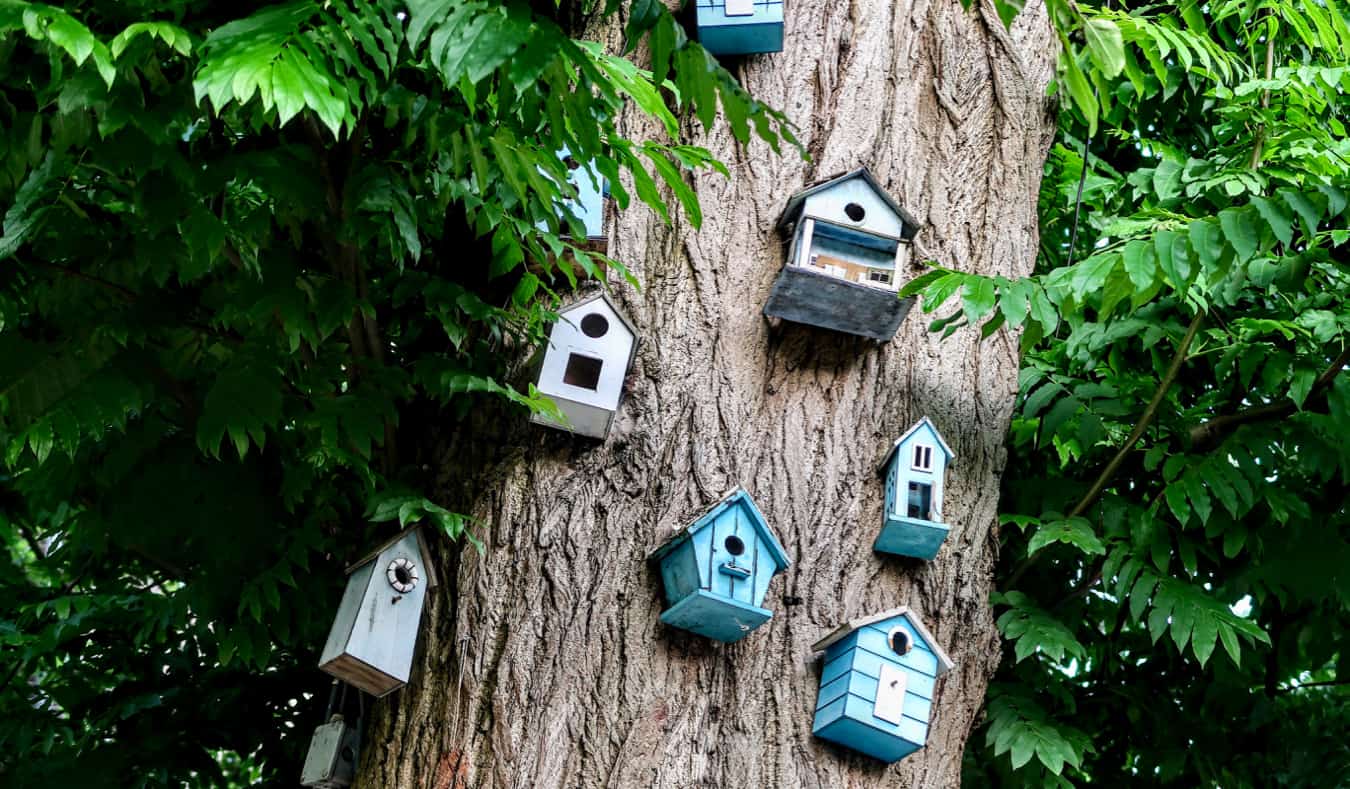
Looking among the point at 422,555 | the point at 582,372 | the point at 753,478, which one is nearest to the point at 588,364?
the point at 582,372

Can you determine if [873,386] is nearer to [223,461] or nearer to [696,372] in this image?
[696,372]

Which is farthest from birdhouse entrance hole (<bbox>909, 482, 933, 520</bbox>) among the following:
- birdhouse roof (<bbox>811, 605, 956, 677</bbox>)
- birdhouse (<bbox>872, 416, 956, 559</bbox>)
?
birdhouse roof (<bbox>811, 605, 956, 677</bbox>)

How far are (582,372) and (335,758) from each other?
1095 mm

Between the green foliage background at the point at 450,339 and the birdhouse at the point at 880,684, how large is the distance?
1.45 feet

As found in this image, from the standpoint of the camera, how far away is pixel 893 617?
3059 millimetres

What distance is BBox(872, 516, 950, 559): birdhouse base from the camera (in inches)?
122

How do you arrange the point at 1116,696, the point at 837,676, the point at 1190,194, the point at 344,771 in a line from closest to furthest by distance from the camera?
1. the point at 837,676
2. the point at 344,771
3. the point at 1190,194
4. the point at 1116,696

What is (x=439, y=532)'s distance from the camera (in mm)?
3148

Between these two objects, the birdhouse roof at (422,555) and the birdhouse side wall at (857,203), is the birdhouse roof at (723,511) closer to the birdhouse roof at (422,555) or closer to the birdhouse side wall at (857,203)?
the birdhouse roof at (422,555)

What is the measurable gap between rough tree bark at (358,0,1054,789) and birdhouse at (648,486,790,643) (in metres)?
0.07

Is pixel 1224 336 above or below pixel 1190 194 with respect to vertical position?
below

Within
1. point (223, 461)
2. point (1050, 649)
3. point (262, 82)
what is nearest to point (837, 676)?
point (1050, 649)

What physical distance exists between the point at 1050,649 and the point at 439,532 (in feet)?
5.10

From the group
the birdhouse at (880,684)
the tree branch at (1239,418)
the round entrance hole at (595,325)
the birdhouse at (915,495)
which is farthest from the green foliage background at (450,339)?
the birdhouse at (880,684)
